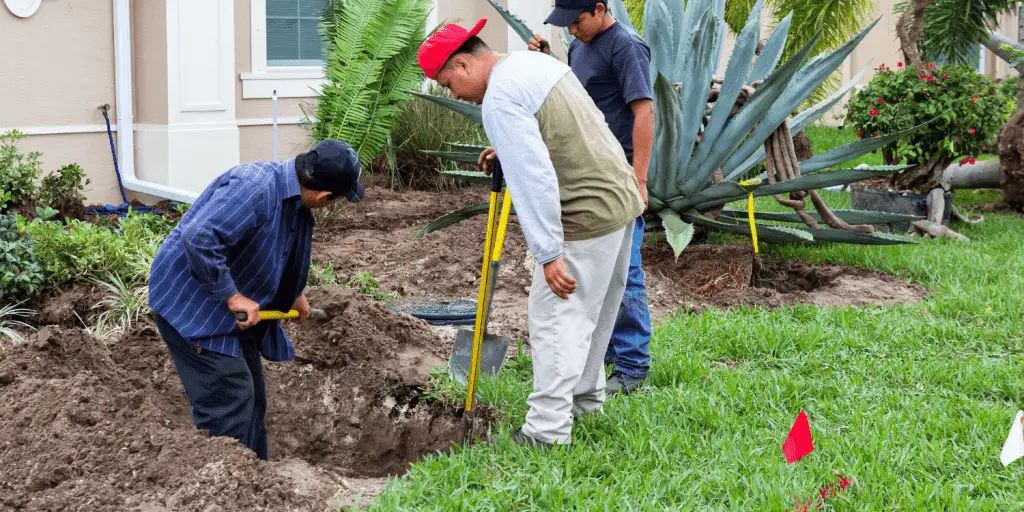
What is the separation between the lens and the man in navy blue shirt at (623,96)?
457cm

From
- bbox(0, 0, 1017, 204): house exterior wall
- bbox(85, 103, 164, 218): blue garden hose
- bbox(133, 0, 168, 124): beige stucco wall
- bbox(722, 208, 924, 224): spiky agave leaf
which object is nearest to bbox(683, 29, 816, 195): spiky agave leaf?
bbox(722, 208, 924, 224): spiky agave leaf

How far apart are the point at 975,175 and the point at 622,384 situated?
696 centimetres

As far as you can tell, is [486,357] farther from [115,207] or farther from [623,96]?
[115,207]

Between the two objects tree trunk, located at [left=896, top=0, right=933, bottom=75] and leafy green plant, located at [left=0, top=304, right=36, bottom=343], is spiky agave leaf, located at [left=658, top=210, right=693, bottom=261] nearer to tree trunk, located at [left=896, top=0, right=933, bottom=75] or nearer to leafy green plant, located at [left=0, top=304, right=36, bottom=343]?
leafy green plant, located at [left=0, top=304, right=36, bottom=343]

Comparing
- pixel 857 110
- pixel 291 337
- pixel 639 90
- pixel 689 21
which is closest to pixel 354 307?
pixel 291 337

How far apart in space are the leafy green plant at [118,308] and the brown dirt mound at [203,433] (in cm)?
19

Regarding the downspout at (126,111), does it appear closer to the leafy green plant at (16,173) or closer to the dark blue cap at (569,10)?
the leafy green plant at (16,173)

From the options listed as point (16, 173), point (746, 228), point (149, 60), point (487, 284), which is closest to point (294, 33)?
point (149, 60)

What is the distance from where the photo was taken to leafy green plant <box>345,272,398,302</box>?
6352 mm

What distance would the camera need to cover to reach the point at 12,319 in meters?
5.49

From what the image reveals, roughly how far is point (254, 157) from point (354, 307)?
171 inches

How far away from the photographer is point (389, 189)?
9.77m

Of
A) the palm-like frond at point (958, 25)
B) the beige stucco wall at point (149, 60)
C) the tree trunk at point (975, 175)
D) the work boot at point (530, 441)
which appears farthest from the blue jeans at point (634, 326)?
the palm-like frond at point (958, 25)

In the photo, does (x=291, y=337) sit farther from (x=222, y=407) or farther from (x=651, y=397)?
(x=651, y=397)
